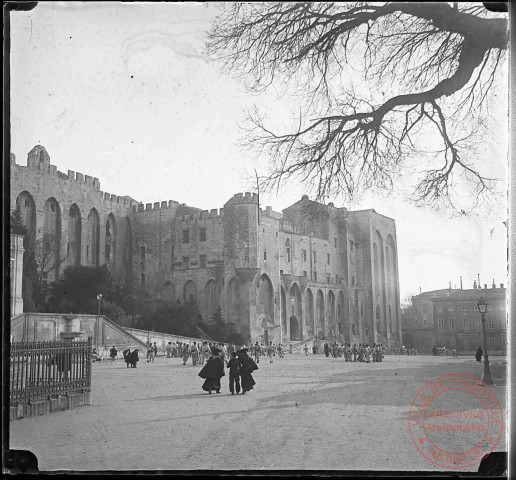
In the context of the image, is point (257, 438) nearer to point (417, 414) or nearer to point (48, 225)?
point (417, 414)

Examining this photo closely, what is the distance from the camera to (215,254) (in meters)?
45.1

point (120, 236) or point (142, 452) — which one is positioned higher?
point (120, 236)

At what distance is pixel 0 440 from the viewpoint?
461cm

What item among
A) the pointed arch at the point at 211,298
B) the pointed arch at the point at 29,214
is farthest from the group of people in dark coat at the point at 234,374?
the pointed arch at the point at 211,298

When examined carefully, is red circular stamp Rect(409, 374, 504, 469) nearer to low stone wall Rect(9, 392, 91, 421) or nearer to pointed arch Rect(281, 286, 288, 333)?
low stone wall Rect(9, 392, 91, 421)

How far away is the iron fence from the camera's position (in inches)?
315

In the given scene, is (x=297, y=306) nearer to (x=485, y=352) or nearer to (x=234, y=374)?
(x=234, y=374)

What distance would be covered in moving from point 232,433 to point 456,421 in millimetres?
2540

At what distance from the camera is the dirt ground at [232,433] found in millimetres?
5082

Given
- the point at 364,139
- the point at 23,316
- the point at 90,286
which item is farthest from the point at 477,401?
the point at 90,286

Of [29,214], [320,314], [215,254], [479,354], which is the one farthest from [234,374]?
[320,314]

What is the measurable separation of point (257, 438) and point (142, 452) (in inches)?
56.7

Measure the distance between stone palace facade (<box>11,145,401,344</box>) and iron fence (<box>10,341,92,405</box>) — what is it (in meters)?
24.8

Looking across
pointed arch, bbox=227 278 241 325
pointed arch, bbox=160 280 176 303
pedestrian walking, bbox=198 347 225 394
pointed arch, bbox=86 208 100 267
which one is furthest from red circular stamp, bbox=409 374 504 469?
pointed arch, bbox=160 280 176 303
